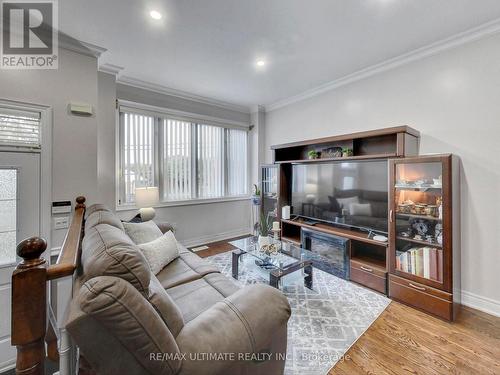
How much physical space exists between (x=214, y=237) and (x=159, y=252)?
8.02 ft

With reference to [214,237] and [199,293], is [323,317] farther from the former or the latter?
[214,237]

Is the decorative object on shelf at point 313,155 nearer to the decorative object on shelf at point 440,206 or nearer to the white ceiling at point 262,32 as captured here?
the white ceiling at point 262,32

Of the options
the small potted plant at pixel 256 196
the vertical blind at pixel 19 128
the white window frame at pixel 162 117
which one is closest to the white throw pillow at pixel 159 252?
the vertical blind at pixel 19 128

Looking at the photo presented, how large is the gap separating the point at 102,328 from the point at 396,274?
269cm

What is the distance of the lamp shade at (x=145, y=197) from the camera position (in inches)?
122

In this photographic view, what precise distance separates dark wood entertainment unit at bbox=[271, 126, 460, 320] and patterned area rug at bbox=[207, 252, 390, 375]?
263mm

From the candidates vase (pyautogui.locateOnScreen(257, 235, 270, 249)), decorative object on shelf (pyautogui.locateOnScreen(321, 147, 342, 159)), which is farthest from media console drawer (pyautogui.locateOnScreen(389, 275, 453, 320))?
decorative object on shelf (pyautogui.locateOnScreen(321, 147, 342, 159))

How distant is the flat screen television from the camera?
275cm

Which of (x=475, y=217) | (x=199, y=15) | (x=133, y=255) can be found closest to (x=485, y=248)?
(x=475, y=217)

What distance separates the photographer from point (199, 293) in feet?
5.47

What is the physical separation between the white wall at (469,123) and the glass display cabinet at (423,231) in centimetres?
23

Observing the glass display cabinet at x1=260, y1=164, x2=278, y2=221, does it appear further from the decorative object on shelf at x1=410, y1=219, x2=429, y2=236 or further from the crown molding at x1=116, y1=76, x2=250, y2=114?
the decorative object on shelf at x1=410, y1=219, x2=429, y2=236

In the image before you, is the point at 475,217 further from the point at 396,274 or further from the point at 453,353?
the point at 453,353

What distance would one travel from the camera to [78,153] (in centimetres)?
245
